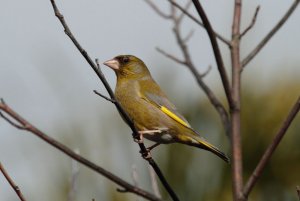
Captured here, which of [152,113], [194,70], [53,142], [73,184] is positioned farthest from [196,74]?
[53,142]

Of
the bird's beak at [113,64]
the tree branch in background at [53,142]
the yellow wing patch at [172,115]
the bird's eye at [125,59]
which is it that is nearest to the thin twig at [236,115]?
the tree branch in background at [53,142]

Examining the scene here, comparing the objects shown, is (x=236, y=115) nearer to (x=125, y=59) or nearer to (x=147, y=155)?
(x=147, y=155)

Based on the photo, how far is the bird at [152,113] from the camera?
496 cm

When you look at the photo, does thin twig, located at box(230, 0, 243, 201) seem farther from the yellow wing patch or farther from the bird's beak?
the bird's beak

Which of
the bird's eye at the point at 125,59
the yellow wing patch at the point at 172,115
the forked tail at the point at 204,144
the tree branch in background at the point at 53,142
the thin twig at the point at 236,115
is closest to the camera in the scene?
the tree branch in background at the point at 53,142

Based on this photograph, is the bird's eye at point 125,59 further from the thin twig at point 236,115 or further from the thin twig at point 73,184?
the thin twig at point 73,184

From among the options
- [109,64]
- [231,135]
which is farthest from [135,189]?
[109,64]

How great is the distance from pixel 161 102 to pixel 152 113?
0.22 m

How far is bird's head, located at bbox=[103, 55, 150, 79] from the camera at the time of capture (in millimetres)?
5590

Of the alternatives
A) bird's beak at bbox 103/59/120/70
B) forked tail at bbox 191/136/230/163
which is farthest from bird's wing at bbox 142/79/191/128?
bird's beak at bbox 103/59/120/70

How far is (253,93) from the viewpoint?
697cm

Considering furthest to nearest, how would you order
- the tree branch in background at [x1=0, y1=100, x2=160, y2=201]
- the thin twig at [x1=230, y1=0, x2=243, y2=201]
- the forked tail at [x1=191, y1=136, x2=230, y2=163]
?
the forked tail at [x1=191, y1=136, x2=230, y2=163], the thin twig at [x1=230, y1=0, x2=243, y2=201], the tree branch in background at [x1=0, y1=100, x2=160, y2=201]

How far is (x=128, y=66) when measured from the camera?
5.71m

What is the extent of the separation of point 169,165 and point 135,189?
372 cm
